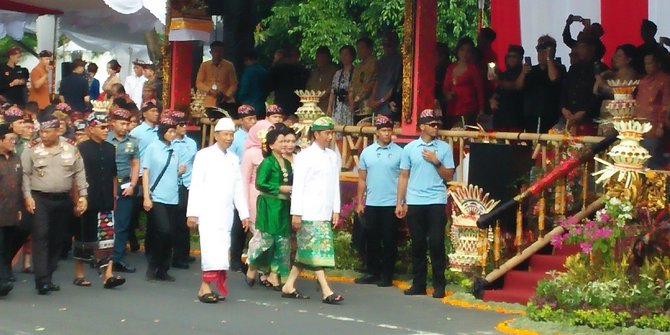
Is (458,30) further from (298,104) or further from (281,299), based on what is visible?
(281,299)

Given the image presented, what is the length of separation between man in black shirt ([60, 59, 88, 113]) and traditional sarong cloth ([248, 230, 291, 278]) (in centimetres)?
1056

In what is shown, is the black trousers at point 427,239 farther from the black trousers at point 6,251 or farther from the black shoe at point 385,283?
the black trousers at point 6,251

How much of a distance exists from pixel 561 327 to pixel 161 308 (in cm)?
373

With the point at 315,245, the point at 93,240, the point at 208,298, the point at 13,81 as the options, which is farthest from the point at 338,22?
the point at 208,298

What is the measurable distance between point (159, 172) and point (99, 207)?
3.78 ft

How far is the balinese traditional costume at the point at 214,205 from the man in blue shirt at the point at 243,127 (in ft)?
6.43

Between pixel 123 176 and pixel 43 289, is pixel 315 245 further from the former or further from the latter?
pixel 123 176

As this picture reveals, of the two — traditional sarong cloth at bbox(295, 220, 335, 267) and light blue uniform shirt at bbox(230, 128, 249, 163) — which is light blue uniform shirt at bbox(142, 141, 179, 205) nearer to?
light blue uniform shirt at bbox(230, 128, 249, 163)

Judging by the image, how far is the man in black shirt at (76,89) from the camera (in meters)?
23.1

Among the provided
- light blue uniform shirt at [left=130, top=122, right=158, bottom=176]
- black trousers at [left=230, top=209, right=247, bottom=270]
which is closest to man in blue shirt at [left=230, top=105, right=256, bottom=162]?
black trousers at [left=230, top=209, right=247, bottom=270]

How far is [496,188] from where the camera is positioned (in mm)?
13320

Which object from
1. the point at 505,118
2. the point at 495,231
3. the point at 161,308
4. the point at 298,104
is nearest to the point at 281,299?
the point at 161,308

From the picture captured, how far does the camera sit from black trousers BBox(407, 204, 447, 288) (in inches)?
516

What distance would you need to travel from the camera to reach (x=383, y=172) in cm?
1385
